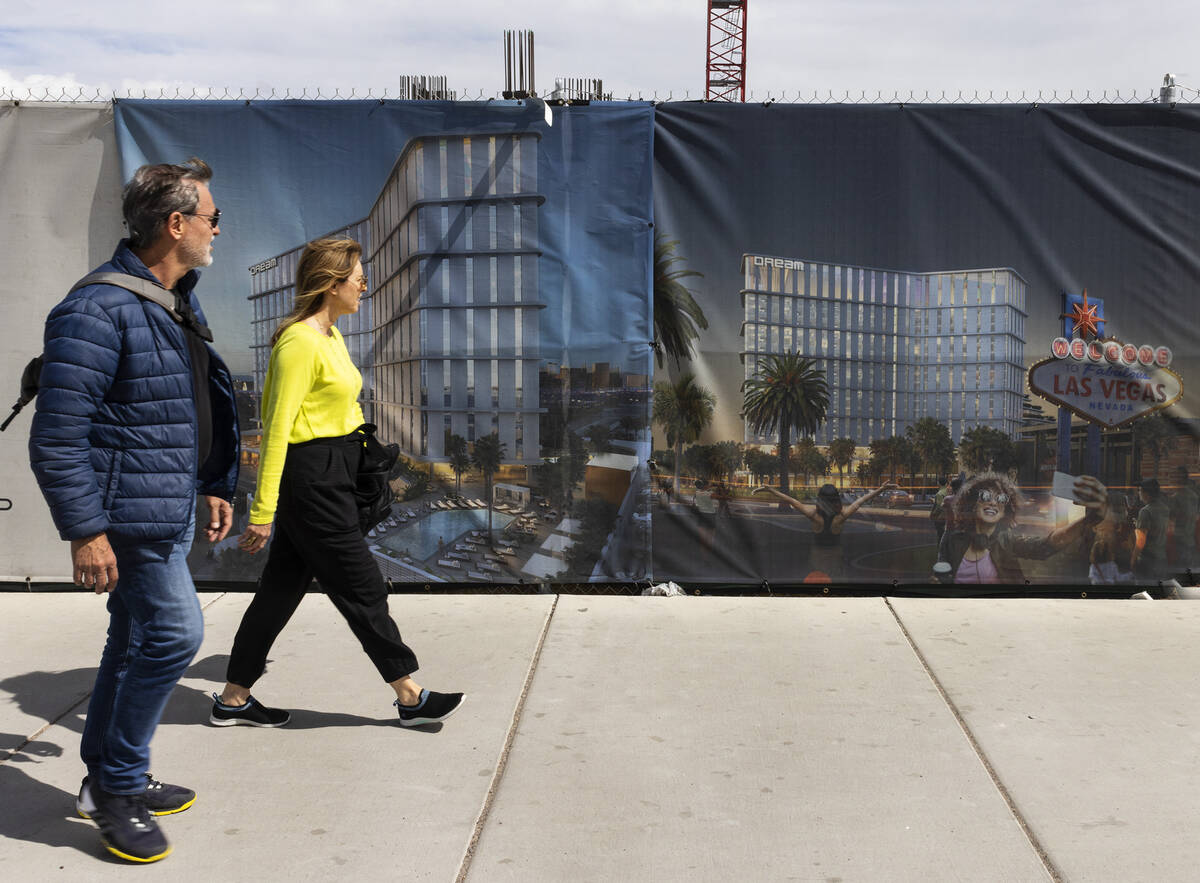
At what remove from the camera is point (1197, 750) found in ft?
12.4

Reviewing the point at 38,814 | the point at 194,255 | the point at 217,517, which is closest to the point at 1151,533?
the point at 217,517

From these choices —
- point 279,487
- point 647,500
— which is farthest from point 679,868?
point 647,500

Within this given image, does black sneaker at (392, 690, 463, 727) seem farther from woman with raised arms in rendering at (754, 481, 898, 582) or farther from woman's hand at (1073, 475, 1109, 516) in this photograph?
woman's hand at (1073, 475, 1109, 516)

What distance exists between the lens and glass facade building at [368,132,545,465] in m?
5.69

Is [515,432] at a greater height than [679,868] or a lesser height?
greater

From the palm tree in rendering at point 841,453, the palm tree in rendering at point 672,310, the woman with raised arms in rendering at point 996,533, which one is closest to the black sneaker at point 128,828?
the palm tree in rendering at point 672,310

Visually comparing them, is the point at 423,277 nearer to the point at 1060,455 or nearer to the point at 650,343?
the point at 650,343

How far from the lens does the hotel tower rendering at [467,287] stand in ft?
18.7

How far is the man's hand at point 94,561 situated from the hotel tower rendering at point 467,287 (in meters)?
2.89

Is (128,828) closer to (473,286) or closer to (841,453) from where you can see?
(473,286)

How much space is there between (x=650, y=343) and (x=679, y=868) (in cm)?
320

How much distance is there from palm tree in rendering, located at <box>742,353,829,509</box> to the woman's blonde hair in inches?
100

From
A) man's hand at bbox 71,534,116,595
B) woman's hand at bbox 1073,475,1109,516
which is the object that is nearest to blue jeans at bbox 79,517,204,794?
man's hand at bbox 71,534,116,595

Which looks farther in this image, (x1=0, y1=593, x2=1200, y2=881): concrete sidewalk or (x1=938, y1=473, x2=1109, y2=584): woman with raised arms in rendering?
(x1=938, y1=473, x2=1109, y2=584): woman with raised arms in rendering
